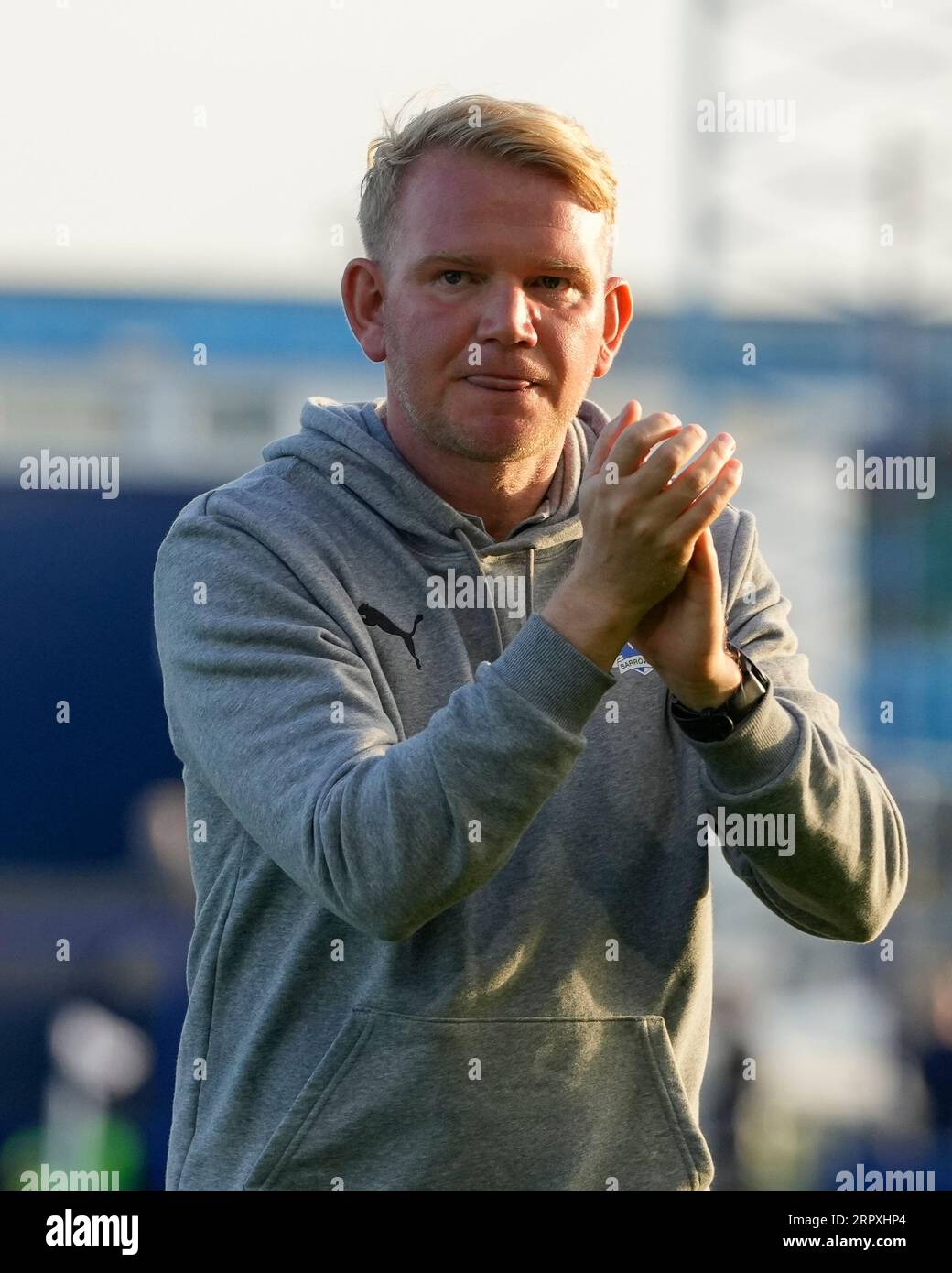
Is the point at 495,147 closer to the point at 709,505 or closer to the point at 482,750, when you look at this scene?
the point at 709,505

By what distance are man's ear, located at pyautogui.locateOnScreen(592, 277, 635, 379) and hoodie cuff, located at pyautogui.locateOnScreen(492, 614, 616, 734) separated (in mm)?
646

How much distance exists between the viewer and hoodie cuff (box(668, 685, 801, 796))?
1.81m

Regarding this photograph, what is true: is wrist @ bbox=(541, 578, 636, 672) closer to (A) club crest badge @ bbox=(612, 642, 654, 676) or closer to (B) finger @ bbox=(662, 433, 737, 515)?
(B) finger @ bbox=(662, 433, 737, 515)

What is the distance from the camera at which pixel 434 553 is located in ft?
6.88

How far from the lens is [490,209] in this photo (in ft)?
6.64

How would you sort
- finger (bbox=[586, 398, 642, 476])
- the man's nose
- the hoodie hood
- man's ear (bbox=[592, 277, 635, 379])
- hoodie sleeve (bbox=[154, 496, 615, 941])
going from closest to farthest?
hoodie sleeve (bbox=[154, 496, 615, 941]), finger (bbox=[586, 398, 642, 476]), the man's nose, the hoodie hood, man's ear (bbox=[592, 277, 635, 379])

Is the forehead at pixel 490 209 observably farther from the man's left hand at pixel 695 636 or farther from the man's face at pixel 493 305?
the man's left hand at pixel 695 636

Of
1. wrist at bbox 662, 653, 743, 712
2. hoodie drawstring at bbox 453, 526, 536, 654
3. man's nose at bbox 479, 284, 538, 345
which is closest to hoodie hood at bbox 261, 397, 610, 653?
hoodie drawstring at bbox 453, 526, 536, 654

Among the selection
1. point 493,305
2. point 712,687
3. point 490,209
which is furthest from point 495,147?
point 712,687

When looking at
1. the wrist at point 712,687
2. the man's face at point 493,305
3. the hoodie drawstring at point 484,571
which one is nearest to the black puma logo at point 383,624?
the hoodie drawstring at point 484,571

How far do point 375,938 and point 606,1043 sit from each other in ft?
1.03

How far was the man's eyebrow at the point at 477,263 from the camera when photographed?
2.02 metres
